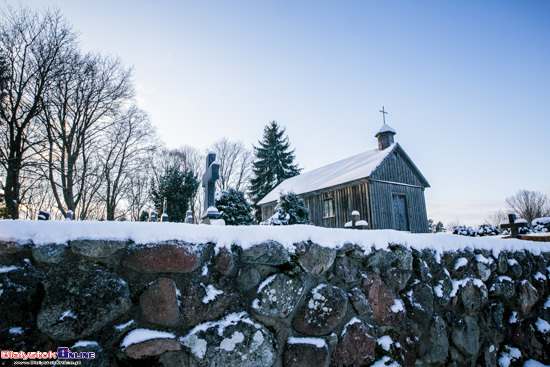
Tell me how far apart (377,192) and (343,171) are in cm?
322

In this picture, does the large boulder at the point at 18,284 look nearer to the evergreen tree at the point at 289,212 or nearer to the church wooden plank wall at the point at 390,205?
the evergreen tree at the point at 289,212

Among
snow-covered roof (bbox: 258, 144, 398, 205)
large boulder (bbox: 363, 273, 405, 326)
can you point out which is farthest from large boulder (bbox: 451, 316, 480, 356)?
snow-covered roof (bbox: 258, 144, 398, 205)

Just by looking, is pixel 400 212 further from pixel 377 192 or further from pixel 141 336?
pixel 141 336

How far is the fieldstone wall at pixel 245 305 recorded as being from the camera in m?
1.17

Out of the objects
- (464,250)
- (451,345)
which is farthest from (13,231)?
(464,250)

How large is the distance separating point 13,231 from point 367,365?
1873 millimetres

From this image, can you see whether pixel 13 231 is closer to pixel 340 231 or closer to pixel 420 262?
pixel 340 231

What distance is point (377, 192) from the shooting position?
1455 centimetres

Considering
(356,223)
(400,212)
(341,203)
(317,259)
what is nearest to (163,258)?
(317,259)

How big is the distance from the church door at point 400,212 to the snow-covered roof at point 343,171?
6.95 feet

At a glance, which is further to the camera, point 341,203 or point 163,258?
point 341,203

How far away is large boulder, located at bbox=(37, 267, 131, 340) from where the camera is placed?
115cm

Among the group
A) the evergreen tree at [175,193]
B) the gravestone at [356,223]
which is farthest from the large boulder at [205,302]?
the evergreen tree at [175,193]

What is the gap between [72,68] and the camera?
1563 cm
